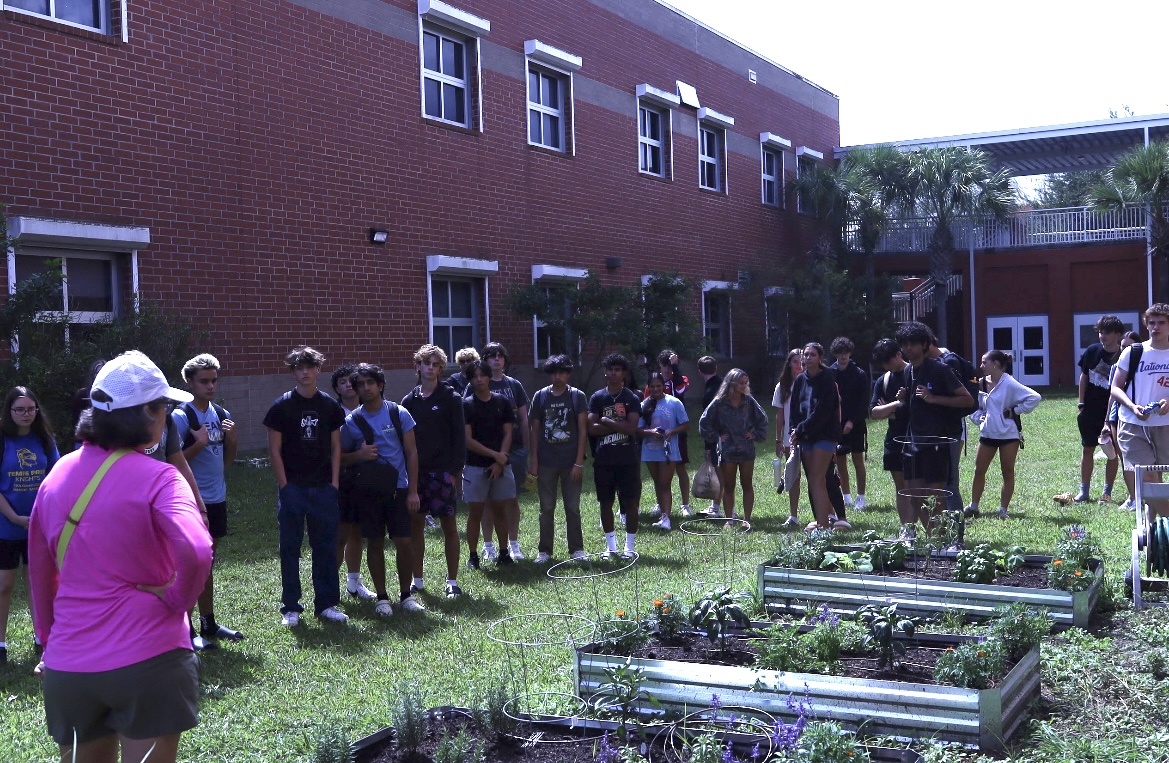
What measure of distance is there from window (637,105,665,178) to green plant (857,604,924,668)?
63.3 feet

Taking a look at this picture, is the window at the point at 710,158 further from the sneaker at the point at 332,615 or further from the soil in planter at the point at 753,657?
the soil in planter at the point at 753,657

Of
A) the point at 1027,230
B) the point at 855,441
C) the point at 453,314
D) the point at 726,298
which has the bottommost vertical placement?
the point at 855,441

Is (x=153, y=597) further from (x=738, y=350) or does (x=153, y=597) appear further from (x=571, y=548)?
(x=738, y=350)

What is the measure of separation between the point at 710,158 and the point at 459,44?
400 inches

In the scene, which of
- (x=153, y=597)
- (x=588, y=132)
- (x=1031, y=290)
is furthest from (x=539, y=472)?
(x=1031, y=290)

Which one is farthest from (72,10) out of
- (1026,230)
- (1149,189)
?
(1026,230)

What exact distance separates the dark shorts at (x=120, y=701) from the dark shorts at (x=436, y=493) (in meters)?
5.13

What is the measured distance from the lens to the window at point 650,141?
24.6 meters

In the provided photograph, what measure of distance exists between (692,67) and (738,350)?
24.2ft

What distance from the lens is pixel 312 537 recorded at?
7.61 meters

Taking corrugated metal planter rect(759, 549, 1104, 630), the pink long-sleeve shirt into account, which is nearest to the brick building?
corrugated metal planter rect(759, 549, 1104, 630)

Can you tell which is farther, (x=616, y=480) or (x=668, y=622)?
(x=616, y=480)

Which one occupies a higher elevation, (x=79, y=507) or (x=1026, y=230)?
(x=1026, y=230)

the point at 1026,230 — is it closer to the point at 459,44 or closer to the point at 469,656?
the point at 459,44
